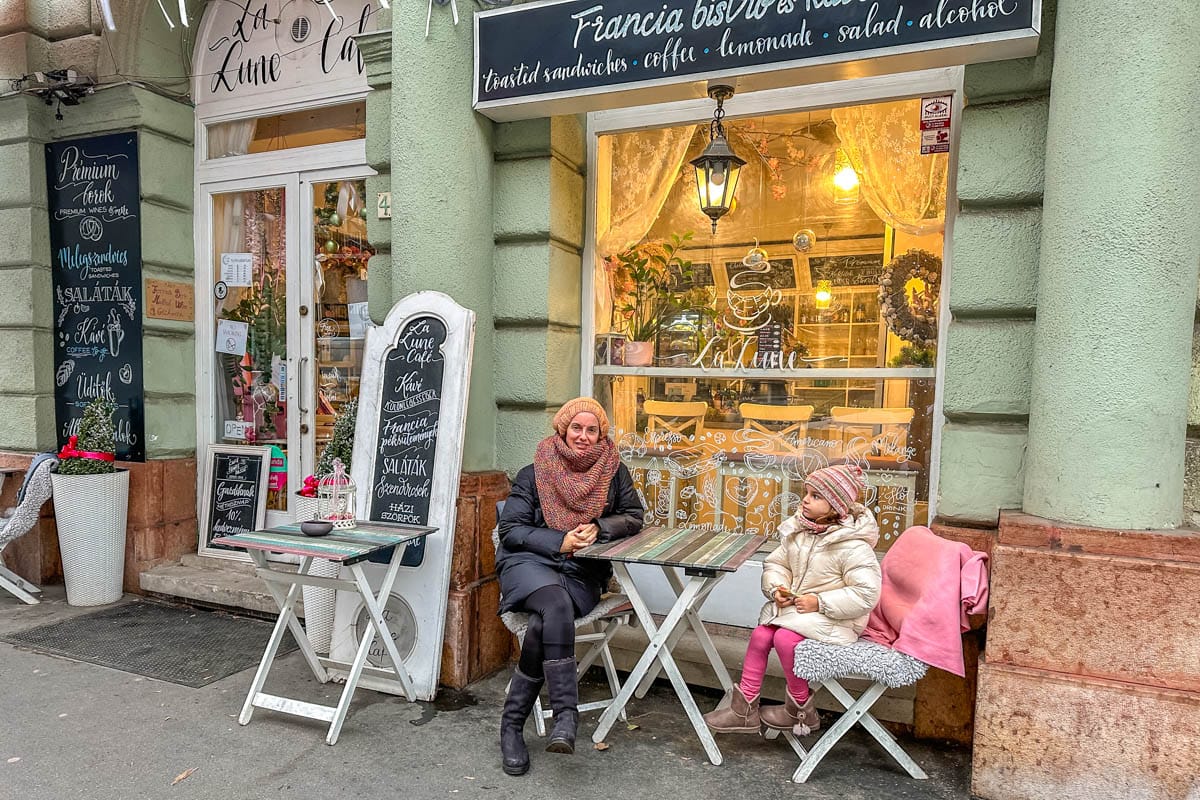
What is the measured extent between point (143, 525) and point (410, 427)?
2794 mm

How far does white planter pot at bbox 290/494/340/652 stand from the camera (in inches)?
157

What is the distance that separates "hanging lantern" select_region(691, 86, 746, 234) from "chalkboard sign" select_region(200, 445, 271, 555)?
363 centimetres

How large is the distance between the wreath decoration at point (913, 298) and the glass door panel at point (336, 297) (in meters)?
3.42

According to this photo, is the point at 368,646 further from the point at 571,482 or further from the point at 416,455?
the point at 571,482

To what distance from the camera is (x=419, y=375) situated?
3.89 metres

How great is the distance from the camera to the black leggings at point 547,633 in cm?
302

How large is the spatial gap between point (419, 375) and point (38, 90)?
3.91 m

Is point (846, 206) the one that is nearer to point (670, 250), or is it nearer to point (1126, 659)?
point (670, 250)

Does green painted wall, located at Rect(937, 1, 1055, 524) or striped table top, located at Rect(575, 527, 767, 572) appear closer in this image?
striped table top, located at Rect(575, 527, 767, 572)

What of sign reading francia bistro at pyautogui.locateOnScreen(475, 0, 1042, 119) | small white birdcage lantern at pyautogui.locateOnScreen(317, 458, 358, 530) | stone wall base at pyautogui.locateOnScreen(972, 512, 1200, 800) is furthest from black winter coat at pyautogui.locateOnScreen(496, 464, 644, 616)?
sign reading francia bistro at pyautogui.locateOnScreen(475, 0, 1042, 119)

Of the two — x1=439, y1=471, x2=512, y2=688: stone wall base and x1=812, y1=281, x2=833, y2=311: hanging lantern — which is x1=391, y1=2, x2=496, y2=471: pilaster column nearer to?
x1=439, y1=471, x2=512, y2=688: stone wall base

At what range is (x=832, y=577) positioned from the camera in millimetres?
2920

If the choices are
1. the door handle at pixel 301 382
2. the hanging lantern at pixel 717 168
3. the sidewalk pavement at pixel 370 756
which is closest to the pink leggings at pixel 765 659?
the sidewalk pavement at pixel 370 756

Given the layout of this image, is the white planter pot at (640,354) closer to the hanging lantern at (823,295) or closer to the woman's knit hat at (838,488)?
the hanging lantern at (823,295)
